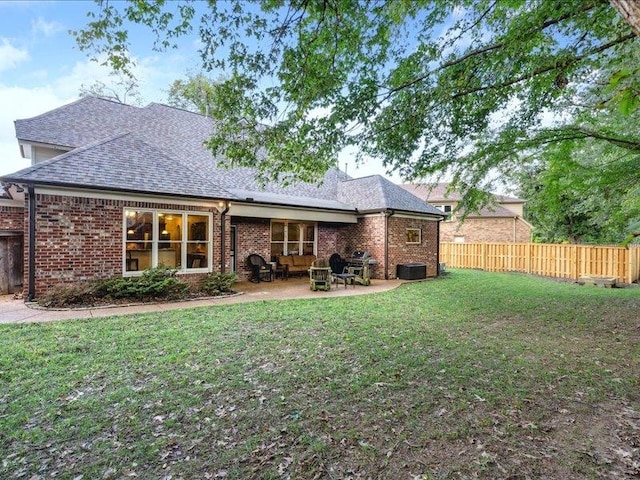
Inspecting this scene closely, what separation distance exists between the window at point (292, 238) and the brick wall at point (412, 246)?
3.50 meters

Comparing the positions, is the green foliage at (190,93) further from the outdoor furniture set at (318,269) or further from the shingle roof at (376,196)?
the outdoor furniture set at (318,269)

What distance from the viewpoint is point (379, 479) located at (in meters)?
2.48

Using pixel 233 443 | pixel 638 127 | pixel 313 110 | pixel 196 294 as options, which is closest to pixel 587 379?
pixel 233 443

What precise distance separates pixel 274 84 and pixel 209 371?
4.64 metres

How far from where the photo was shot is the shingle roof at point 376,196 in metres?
14.6

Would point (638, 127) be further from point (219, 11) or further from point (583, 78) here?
point (219, 11)

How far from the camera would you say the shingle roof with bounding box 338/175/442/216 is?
14.6m

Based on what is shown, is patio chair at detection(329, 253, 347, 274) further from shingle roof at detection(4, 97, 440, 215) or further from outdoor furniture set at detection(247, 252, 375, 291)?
shingle roof at detection(4, 97, 440, 215)

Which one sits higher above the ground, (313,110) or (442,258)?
(313,110)

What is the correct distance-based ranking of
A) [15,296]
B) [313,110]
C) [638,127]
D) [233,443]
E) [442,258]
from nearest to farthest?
[233,443]
[313,110]
[638,127]
[15,296]
[442,258]

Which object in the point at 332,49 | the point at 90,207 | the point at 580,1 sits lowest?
the point at 90,207

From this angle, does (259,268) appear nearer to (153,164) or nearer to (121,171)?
(153,164)

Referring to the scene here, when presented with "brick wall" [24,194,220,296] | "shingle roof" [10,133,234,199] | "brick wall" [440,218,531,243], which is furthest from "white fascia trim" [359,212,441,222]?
"brick wall" [440,218,531,243]

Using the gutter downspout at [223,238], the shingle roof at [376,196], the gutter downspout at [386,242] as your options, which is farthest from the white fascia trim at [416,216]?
the gutter downspout at [223,238]
